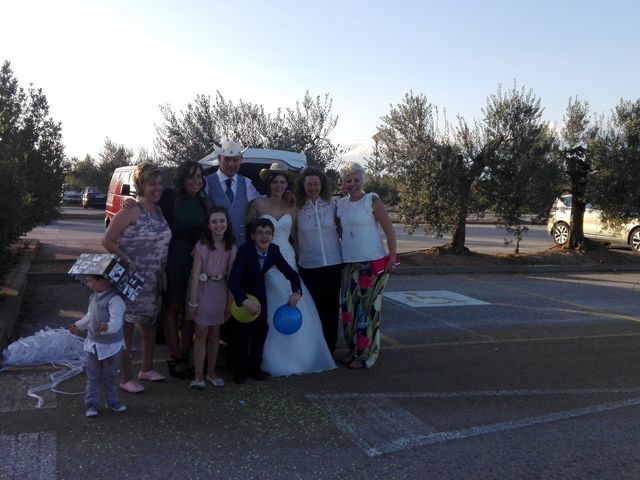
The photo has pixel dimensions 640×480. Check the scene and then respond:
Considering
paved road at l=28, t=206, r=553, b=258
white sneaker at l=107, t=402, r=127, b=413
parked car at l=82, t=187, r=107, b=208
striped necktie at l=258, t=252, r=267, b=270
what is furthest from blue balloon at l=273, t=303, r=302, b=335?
parked car at l=82, t=187, r=107, b=208

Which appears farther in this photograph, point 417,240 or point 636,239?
point 417,240

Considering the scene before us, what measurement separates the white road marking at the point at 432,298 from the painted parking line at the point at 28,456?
5852 mm

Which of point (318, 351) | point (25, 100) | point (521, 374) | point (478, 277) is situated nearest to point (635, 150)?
point (478, 277)

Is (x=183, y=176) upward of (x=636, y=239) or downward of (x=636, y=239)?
upward

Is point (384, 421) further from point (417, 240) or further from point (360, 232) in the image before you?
point (417, 240)

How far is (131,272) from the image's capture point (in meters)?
4.28

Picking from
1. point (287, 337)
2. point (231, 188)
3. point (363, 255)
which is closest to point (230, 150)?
point (231, 188)

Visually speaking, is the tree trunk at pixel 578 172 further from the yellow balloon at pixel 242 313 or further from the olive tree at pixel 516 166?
the yellow balloon at pixel 242 313

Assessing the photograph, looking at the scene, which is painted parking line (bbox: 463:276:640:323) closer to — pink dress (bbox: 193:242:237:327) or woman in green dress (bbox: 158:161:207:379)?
pink dress (bbox: 193:242:237:327)

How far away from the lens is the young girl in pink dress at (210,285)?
4.67 meters

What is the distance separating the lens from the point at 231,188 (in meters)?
5.24

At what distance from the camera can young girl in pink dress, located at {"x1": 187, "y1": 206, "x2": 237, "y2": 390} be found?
467 cm

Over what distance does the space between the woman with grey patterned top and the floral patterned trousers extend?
1.77 m

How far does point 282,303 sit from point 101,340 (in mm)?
1593
